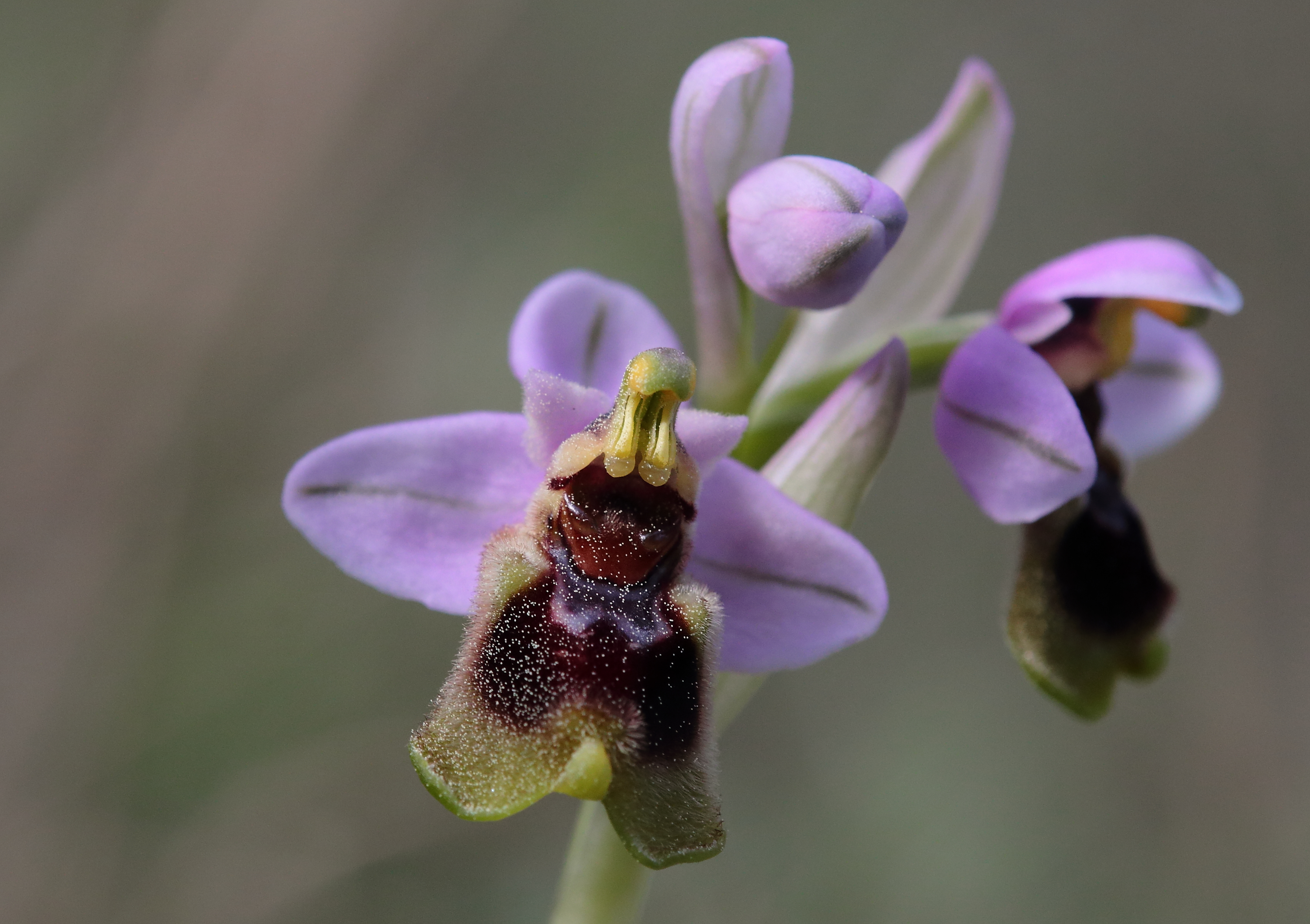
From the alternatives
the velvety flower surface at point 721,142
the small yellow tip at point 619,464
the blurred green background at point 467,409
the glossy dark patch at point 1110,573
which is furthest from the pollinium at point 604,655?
the blurred green background at point 467,409

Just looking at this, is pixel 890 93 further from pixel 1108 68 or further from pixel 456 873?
pixel 456 873

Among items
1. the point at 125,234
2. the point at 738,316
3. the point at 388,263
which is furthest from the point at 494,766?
the point at 388,263

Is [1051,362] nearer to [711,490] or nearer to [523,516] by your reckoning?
[711,490]

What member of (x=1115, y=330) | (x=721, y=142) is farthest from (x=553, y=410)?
(x=1115, y=330)

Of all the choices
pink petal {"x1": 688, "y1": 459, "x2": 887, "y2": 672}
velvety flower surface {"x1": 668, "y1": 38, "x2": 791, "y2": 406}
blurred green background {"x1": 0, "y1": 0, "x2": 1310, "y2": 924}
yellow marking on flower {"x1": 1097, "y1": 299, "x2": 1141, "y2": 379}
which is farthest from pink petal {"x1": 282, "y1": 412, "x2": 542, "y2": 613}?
blurred green background {"x1": 0, "y1": 0, "x2": 1310, "y2": 924}

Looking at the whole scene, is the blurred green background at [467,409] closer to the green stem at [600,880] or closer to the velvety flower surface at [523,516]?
the green stem at [600,880]

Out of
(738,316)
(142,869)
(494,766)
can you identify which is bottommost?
(142,869)

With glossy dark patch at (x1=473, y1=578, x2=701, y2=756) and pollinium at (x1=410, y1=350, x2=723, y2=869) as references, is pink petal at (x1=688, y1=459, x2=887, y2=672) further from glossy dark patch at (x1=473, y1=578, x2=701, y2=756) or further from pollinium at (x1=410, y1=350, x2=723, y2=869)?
glossy dark patch at (x1=473, y1=578, x2=701, y2=756)
